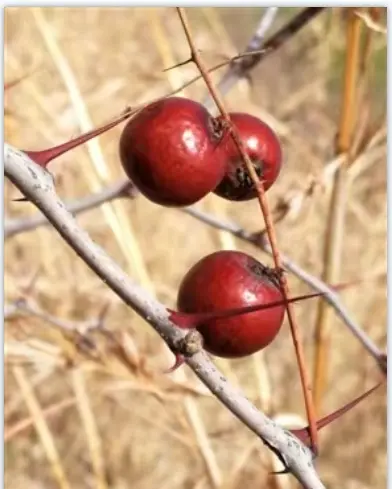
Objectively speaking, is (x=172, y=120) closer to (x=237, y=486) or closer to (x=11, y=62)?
(x=11, y=62)

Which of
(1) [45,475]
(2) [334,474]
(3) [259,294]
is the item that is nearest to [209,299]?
(3) [259,294]

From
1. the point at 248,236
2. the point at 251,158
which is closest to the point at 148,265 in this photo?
the point at 248,236

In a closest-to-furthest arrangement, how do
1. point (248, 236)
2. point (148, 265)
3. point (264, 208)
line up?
point (264, 208), point (248, 236), point (148, 265)

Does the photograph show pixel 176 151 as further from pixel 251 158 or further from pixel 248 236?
pixel 248 236

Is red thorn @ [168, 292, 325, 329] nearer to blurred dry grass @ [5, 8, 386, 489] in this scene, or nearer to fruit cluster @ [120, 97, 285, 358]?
fruit cluster @ [120, 97, 285, 358]

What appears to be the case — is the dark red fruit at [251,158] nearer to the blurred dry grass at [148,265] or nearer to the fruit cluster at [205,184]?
the fruit cluster at [205,184]

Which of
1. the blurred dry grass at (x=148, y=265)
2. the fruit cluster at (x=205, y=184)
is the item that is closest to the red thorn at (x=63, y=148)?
the fruit cluster at (x=205, y=184)
